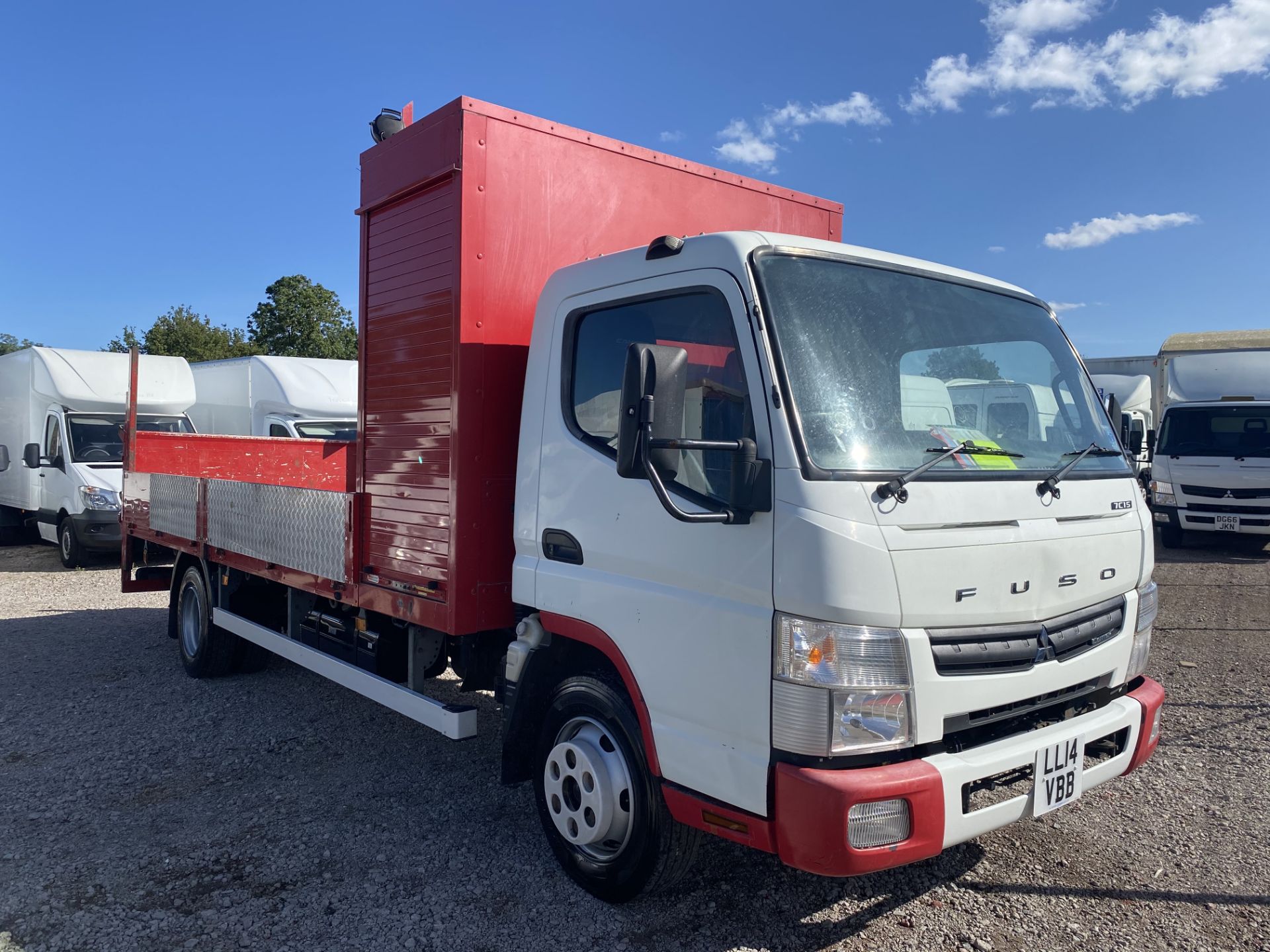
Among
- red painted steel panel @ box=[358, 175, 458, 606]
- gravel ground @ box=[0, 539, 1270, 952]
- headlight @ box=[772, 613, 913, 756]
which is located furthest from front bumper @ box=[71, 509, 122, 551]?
headlight @ box=[772, 613, 913, 756]

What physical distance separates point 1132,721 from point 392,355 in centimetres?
351

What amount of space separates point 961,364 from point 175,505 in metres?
5.89

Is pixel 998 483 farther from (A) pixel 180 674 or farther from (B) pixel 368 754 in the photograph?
(A) pixel 180 674

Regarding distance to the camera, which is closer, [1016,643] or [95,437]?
[1016,643]

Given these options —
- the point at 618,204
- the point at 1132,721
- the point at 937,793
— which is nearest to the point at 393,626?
the point at 618,204

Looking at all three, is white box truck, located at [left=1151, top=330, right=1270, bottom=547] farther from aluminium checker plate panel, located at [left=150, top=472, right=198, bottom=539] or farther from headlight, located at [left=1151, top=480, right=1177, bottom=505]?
aluminium checker plate panel, located at [left=150, top=472, right=198, bottom=539]

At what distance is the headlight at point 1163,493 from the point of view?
1252 centimetres

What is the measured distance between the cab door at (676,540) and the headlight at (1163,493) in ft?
37.9

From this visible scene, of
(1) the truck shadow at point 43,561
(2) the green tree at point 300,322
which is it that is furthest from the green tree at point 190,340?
(1) the truck shadow at point 43,561

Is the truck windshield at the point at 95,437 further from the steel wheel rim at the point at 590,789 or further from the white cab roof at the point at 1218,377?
the white cab roof at the point at 1218,377

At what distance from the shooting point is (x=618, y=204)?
4230mm

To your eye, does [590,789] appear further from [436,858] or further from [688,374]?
[688,374]

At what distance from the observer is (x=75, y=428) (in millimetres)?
12781

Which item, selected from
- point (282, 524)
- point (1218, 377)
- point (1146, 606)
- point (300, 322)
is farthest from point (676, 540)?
point (300, 322)
